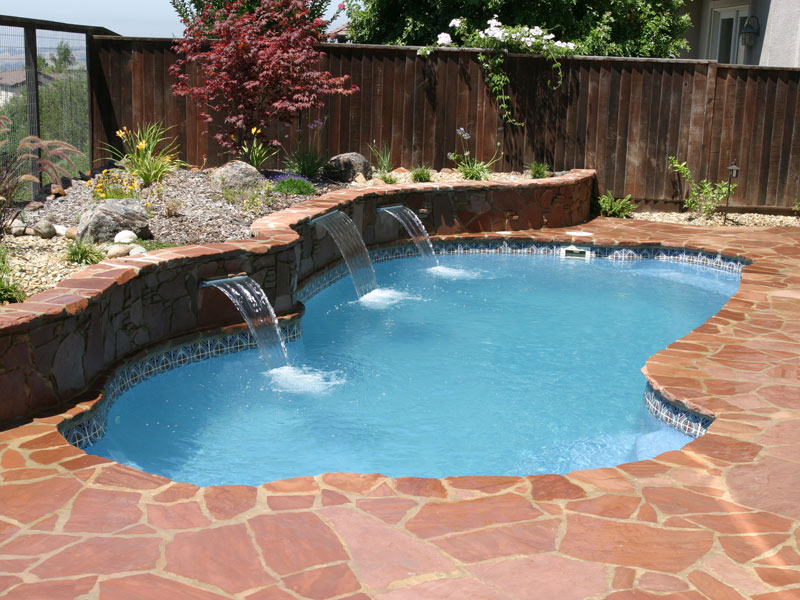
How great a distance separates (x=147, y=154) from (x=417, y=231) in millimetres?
3542

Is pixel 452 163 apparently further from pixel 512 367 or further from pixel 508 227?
pixel 512 367

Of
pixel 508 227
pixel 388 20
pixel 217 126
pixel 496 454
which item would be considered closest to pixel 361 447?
pixel 496 454

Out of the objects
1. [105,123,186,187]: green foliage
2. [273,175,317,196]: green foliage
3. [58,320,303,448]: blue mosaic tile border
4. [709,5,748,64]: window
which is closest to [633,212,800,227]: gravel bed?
[273,175,317,196]: green foliage

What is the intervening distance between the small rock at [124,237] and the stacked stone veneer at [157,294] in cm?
97

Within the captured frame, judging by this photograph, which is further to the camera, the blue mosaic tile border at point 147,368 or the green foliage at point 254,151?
the green foliage at point 254,151

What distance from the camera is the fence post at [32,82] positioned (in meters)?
10.4

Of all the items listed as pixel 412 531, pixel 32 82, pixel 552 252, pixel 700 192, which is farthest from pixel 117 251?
pixel 700 192

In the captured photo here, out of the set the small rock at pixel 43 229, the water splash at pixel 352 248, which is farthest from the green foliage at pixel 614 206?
the small rock at pixel 43 229

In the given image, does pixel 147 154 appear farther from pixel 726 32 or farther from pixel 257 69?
pixel 726 32

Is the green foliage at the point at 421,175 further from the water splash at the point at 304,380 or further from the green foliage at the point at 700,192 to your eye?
the water splash at the point at 304,380

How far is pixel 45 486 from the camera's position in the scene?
423cm

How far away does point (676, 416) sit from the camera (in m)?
5.59

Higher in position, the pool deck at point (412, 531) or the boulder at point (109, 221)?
the boulder at point (109, 221)

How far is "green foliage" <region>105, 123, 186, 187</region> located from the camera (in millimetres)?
10242
